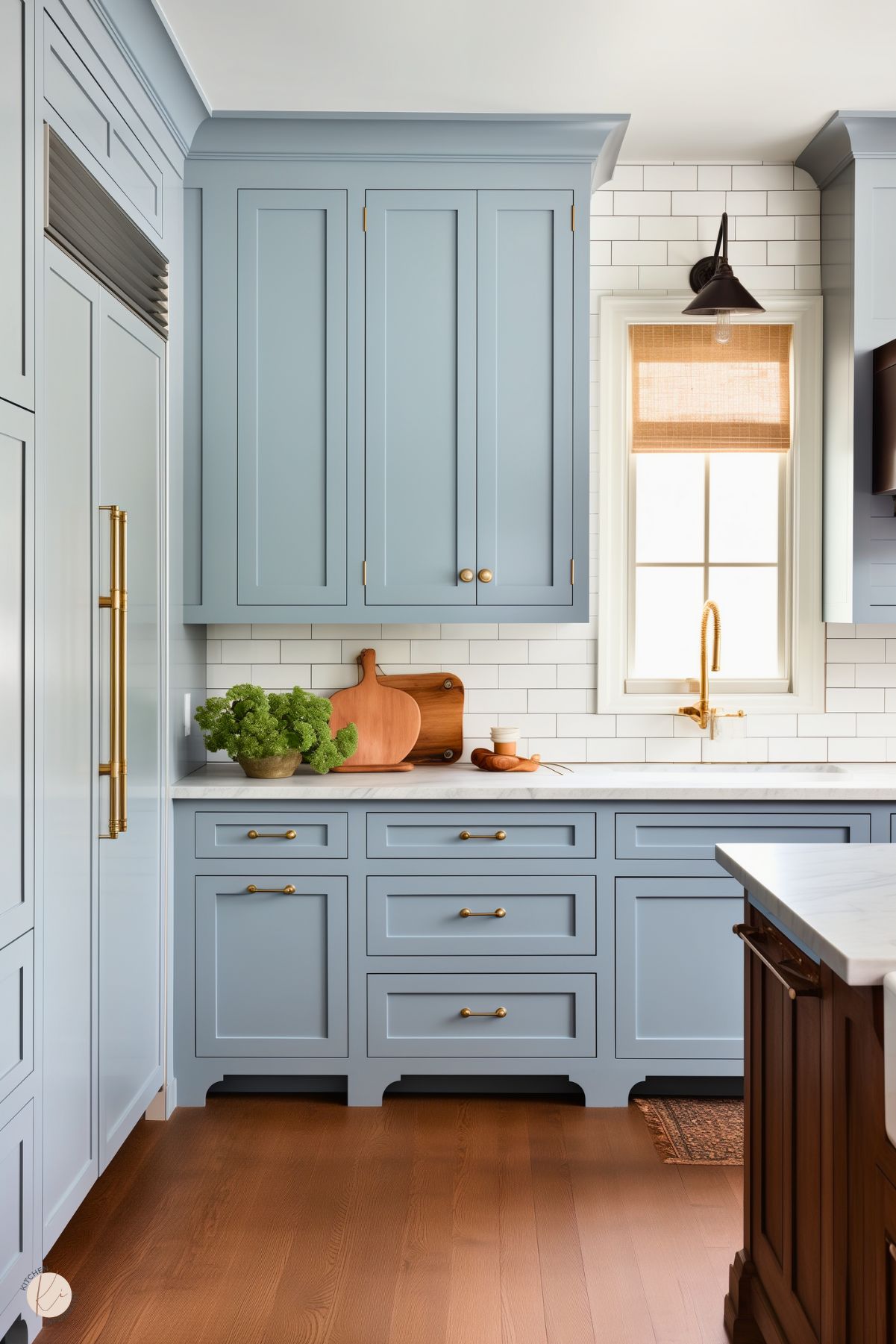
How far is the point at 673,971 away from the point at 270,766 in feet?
4.52

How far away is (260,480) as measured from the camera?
3326 millimetres

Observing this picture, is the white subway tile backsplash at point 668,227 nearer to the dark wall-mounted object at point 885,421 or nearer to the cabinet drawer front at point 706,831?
the dark wall-mounted object at point 885,421

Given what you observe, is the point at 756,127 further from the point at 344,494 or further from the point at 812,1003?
the point at 812,1003

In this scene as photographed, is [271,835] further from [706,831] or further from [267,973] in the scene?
[706,831]

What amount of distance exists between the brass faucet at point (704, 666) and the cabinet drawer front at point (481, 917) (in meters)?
0.81

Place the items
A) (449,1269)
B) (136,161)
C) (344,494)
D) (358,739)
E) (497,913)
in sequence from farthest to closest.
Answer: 1. (358,739)
2. (344,494)
3. (497,913)
4. (136,161)
5. (449,1269)

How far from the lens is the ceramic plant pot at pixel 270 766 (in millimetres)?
3242

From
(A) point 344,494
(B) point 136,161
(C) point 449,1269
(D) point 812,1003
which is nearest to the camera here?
(D) point 812,1003

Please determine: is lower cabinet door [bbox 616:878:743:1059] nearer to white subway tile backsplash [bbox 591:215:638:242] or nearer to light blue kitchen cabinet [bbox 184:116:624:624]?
light blue kitchen cabinet [bbox 184:116:624:624]

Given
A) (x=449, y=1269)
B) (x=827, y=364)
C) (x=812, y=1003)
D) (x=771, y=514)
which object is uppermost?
(x=827, y=364)

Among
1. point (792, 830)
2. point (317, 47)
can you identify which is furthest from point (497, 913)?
point (317, 47)

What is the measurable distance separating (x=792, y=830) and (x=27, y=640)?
2215 millimetres

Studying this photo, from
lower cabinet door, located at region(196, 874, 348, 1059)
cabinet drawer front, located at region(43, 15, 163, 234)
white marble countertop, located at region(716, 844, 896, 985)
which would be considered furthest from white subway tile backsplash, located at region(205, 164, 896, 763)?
white marble countertop, located at region(716, 844, 896, 985)

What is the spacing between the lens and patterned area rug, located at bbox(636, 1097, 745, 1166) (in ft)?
9.29
